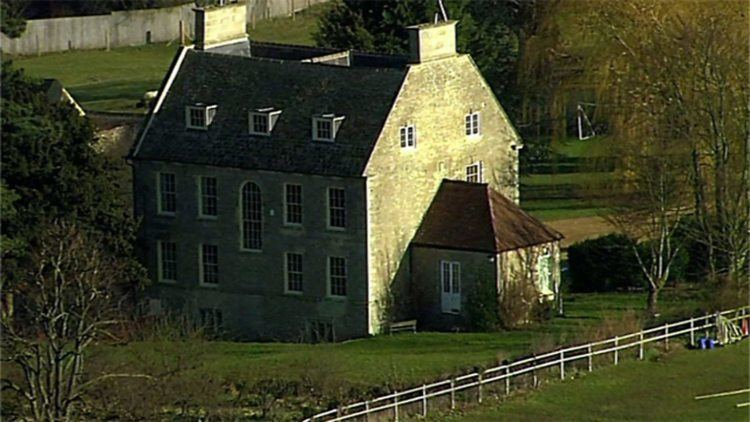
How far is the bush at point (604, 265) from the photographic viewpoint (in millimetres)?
68750

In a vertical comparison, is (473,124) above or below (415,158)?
above

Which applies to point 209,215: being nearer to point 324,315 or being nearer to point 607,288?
point 324,315

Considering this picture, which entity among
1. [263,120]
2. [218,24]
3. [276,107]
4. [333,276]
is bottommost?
[333,276]

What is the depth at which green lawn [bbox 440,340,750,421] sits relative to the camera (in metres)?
54.4

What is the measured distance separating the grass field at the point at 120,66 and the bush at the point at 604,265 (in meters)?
27.8

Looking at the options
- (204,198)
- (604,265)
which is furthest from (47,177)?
(604,265)

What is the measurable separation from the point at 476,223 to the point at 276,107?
248 inches

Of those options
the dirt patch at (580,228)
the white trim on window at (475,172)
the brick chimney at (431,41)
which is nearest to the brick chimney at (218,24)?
the brick chimney at (431,41)

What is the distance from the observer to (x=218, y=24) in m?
71.1

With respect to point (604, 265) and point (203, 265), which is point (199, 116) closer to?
point (203, 265)

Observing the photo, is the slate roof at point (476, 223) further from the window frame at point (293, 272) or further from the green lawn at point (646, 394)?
the green lawn at point (646, 394)

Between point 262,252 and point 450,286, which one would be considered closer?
point 450,286

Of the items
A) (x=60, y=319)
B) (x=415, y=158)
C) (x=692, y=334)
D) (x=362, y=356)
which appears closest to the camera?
(x=60, y=319)

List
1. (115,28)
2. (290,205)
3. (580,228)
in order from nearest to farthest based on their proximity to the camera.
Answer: (290,205) < (580,228) < (115,28)
